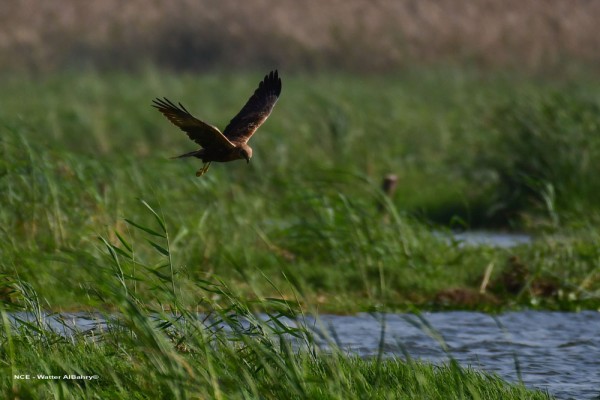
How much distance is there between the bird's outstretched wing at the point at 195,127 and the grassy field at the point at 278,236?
520 mm

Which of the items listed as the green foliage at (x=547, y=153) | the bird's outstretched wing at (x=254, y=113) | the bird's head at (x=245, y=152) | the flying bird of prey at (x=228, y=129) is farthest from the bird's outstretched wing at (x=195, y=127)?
the green foliage at (x=547, y=153)

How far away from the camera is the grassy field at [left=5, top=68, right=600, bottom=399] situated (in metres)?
5.20

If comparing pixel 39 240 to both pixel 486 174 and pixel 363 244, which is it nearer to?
pixel 363 244

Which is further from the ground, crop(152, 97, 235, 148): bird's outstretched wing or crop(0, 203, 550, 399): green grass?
crop(152, 97, 235, 148): bird's outstretched wing

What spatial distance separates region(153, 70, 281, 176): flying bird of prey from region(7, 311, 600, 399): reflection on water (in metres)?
1.05

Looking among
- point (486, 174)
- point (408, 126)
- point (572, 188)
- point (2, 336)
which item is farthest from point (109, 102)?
point (2, 336)

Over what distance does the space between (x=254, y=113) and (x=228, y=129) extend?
0.88ft

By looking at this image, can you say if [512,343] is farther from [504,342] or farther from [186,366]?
[186,366]

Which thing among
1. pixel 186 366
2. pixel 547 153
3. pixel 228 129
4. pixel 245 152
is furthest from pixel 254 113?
pixel 547 153

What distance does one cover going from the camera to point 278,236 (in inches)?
385

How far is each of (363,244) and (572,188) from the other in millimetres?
3141

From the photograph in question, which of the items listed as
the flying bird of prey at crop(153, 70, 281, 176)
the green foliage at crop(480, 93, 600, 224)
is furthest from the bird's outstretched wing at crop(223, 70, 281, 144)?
the green foliage at crop(480, 93, 600, 224)

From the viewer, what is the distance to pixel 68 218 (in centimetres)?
866

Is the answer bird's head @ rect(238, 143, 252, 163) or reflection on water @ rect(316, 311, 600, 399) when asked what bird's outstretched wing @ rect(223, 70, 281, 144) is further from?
reflection on water @ rect(316, 311, 600, 399)
